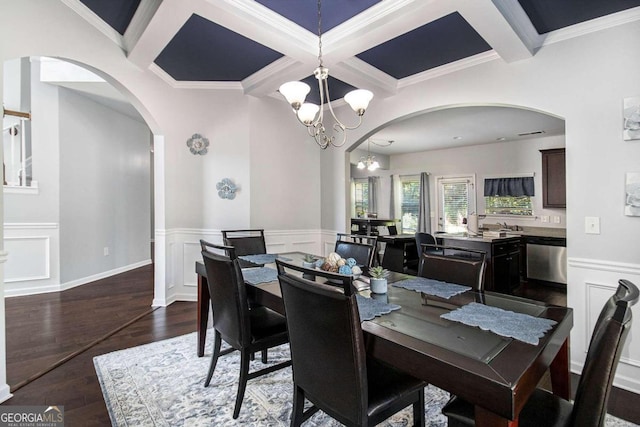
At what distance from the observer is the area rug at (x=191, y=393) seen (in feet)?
6.16

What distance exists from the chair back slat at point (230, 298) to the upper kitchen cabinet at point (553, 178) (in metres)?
6.08

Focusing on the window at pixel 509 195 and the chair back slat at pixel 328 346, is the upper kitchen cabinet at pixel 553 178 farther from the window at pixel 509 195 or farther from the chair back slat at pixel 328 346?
the chair back slat at pixel 328 346

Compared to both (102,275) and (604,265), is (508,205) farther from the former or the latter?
(102,275)

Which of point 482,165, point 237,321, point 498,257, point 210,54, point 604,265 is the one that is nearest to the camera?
point 237,321

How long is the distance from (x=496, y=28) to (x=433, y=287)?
1.97 metres

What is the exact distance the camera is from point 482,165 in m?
7.07

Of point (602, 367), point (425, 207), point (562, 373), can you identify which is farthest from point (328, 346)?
point (425, 207)

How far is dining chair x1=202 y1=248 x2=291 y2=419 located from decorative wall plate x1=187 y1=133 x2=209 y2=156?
243 centimetres

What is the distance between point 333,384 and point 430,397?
1.18 meters

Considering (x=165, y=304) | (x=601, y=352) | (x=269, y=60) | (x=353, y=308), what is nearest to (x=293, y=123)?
(x=269, y=60)

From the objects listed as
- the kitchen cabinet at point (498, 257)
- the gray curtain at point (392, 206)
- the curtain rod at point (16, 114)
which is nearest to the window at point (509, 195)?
the kitchen cabinet at point (498, 257)

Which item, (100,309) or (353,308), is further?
(100,309)

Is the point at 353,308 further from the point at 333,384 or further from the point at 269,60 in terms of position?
the point at 269,60

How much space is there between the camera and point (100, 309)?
3828 mm
